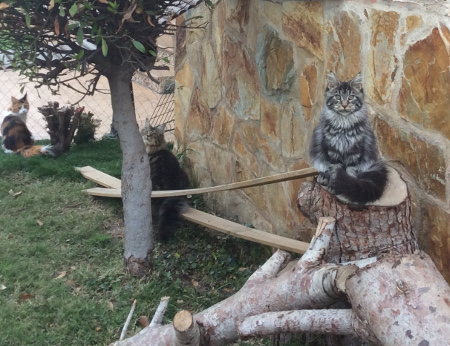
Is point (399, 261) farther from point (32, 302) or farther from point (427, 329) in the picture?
point (32, 302)

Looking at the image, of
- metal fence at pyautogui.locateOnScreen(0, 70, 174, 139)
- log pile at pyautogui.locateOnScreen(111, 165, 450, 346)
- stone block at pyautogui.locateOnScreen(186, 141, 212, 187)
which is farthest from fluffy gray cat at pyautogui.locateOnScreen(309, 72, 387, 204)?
metal fence at pyautogui.locateOnScreen(0, 70, 174, 139)

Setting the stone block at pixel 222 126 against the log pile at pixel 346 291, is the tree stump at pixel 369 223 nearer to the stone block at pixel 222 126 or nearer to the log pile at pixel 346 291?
the log pile at pixel 346 291

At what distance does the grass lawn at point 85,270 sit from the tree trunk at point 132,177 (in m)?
0.21

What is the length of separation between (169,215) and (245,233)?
2.99ft

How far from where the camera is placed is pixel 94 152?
737 centimetres

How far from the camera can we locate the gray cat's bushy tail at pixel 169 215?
4.77 m

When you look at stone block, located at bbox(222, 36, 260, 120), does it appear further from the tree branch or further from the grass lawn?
the tree branch

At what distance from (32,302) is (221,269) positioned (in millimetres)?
1440

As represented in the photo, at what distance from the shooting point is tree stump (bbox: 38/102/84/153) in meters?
7.23

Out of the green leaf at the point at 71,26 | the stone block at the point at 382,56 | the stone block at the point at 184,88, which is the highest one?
the green leaf at the point at 71,26

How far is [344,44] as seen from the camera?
10.8 feet

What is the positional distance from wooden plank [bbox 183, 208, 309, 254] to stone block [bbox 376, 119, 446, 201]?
99 centimetres

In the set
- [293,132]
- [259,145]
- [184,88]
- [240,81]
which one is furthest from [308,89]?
[184,88]

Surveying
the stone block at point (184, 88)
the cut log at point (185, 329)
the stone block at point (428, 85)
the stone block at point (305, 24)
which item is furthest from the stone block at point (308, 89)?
the stone block at point (184, 88)
